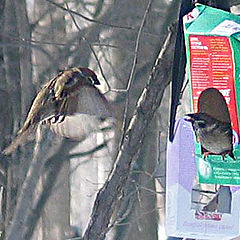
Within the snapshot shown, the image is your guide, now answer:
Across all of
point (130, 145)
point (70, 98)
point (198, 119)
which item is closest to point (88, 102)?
point (70, 98)

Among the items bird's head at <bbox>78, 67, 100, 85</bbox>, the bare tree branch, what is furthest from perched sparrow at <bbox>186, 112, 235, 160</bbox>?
the bare tree branch

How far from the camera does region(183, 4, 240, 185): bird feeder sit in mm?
1438

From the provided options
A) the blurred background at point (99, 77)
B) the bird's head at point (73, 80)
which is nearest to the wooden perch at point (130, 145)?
the blurred background at point (99, 77)

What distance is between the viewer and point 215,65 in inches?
57.2

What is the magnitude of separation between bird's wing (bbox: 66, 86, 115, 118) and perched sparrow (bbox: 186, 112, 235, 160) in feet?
0.72

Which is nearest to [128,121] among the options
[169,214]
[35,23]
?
[169,214]

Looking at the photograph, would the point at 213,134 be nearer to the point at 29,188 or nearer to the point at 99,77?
the point at 99,77

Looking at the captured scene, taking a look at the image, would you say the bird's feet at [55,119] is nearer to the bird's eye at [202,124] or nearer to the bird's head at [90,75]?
the bird's head at [90,75]

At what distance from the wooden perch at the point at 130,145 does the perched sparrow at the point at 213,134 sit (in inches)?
5.5

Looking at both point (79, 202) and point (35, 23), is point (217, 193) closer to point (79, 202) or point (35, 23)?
point (79, 202)

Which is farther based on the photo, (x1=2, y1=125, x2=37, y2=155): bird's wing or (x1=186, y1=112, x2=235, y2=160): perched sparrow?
(x1=2, y1=125, x2=37, y2=155): bird's wing

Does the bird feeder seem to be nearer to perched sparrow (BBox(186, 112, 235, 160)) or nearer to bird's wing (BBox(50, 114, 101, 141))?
perched sparrow (BBox(186, 112, 235, 160))

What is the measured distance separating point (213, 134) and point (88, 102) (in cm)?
29

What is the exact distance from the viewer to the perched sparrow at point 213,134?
58.6 inches
